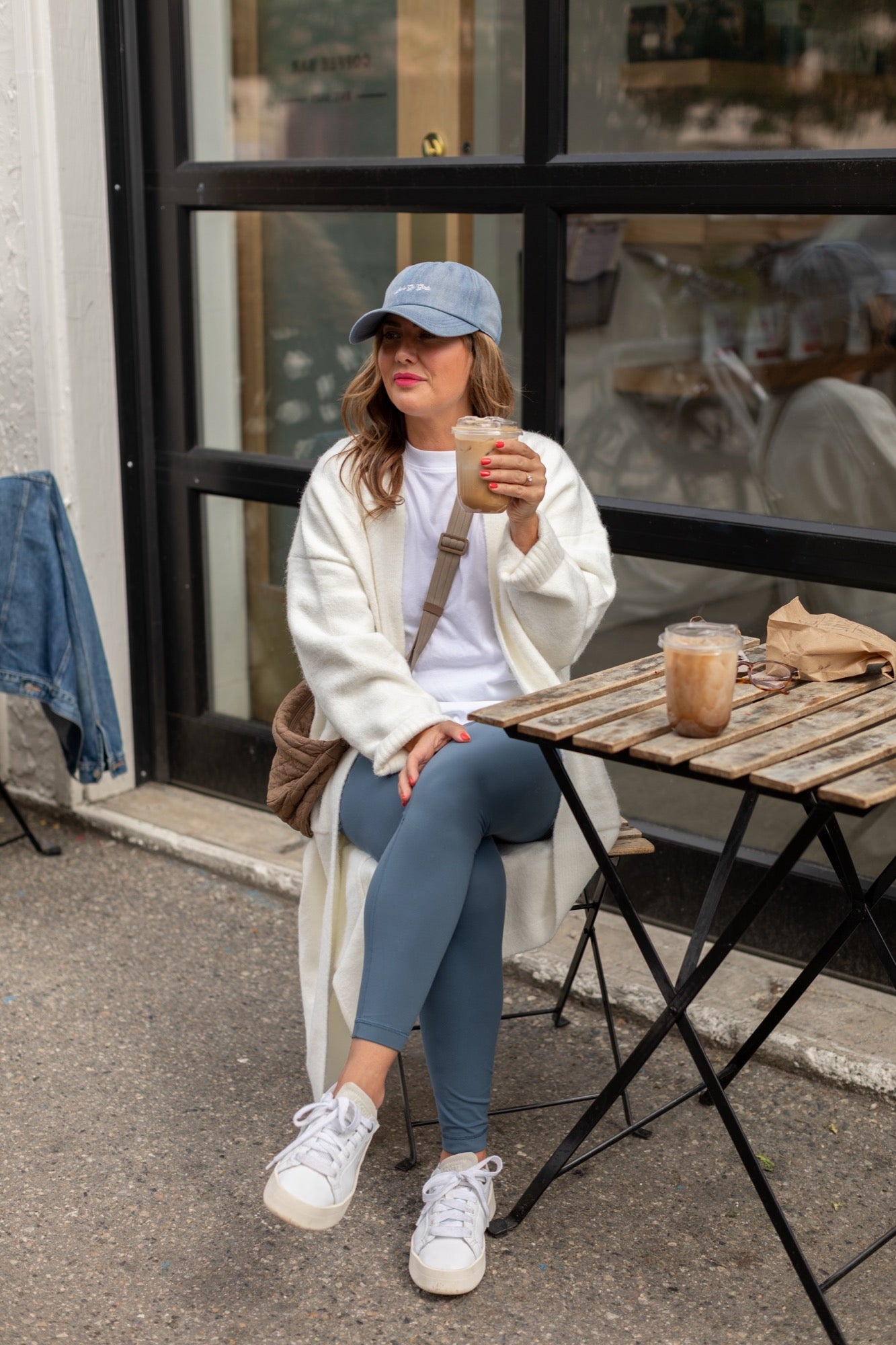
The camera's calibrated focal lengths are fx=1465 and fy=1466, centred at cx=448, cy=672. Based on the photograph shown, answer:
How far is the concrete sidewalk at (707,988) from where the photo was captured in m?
2.91

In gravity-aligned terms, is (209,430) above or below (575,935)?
above

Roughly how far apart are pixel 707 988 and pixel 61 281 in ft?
8.09

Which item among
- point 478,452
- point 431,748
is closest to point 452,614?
point 431,748

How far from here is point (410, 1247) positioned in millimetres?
2418

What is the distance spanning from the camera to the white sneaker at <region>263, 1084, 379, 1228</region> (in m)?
2.16

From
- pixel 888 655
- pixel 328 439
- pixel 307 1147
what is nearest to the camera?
pixel 307 1147

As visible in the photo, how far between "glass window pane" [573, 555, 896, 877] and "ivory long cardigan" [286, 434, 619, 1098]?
0.69 m

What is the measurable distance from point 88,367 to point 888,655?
98.4 inches

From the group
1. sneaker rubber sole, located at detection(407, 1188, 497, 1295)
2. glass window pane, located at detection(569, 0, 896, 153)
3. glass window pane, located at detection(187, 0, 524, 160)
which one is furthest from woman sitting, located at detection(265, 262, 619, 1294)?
glass window pane, located at detection(187, 0, 524, 160)

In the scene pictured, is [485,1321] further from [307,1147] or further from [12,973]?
[12,973]

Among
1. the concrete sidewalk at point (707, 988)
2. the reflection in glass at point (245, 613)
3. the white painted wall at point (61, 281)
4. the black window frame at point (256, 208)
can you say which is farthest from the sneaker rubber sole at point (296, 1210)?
the white painted wall at point (61, 281)

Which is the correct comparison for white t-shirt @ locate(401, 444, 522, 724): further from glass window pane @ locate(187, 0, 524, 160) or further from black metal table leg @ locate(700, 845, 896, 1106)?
glass window pane @ locate(187, 0, 524, 160)

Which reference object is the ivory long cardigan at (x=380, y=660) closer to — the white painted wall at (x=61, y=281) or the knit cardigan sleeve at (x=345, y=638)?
the knit cardigan sleeve at (x=345, y=638)

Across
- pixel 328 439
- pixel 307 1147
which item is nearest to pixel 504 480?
pixel 307 1147
